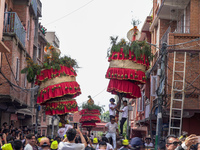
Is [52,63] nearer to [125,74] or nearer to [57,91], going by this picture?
[57,91]

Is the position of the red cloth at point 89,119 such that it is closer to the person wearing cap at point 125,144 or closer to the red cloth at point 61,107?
the red cloth at point 61,107

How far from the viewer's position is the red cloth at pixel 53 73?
1736cm

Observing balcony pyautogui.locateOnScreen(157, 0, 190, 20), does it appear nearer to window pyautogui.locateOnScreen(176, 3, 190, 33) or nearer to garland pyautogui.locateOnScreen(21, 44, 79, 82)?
window pyautogui.locateOnScreen(176, 3, 190, 33)

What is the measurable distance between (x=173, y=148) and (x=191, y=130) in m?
12.5

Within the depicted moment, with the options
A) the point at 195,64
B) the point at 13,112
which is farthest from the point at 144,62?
the point at 13,112

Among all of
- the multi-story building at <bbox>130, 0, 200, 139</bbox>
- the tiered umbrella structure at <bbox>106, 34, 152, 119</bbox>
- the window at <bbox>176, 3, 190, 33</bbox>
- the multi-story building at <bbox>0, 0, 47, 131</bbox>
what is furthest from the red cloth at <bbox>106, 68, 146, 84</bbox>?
the multi-story building at <bbox>0, 0, 47, 131</bbox>

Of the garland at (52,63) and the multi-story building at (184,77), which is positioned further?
the multi-story building at (184,77)

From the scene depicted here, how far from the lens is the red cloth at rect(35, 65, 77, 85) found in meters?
17.4

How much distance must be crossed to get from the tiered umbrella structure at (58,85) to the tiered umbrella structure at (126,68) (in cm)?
174

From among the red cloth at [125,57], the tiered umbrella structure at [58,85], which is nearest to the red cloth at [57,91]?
the tiered umbrella structure at [58,85]

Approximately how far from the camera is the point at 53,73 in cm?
1739

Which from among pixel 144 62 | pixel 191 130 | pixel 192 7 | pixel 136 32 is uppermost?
pixel 192 7

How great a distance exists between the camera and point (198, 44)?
18781 mm

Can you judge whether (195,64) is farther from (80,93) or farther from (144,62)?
(80,93)
